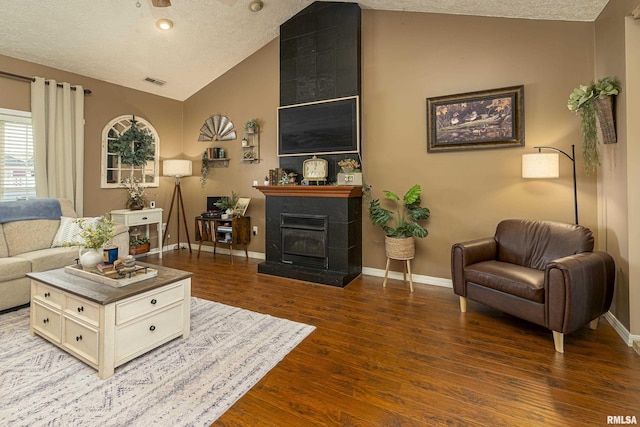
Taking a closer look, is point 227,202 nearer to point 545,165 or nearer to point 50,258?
point 50,258

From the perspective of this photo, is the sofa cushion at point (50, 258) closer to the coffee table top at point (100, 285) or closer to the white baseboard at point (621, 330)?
the coffee table top at point (100, 285)

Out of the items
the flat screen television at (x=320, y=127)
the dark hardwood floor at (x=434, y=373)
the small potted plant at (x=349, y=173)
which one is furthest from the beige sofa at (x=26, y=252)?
the small potted plant at (x=349, y=173)

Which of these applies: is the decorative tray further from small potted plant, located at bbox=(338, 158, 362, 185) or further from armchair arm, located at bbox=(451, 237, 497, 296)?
armchair arm, located at bbox=(451, 237, 497, 296)

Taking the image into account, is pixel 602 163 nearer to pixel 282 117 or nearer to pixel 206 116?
pixel 282 117

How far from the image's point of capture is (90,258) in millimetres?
2420

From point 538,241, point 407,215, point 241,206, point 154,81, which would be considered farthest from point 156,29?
point 538,241

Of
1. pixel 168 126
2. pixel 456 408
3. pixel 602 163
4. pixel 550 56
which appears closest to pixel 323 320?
pixel 456 408

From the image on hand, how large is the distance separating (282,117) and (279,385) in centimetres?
370

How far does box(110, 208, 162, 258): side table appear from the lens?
4.74m

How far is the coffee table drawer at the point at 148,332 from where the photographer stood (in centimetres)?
202

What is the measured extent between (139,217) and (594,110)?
18.9 feet

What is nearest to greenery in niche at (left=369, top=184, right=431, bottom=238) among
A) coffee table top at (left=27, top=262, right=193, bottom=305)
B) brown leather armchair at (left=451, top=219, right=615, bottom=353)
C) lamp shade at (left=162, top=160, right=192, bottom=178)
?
brown leather armchair at (left=451, top=219, right=615, bottom=353)

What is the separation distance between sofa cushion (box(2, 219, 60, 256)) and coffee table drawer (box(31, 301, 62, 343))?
4.53 ft

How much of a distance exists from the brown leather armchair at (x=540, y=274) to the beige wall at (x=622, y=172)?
0.13m
